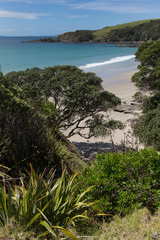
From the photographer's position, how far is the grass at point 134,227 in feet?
11.5

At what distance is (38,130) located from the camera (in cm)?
566

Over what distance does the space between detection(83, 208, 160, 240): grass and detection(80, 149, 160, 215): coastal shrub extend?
0.16 m

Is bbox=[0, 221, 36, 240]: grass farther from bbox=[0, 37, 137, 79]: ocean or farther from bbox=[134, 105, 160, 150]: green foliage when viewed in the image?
bbox=[0, 37, 137, 79]: ocean

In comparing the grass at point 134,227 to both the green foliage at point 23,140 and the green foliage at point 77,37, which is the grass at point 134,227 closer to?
the green foliage at point 23,140

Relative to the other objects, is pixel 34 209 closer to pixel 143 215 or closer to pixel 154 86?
pixel 143 215

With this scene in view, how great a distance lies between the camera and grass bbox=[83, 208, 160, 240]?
3.51 m

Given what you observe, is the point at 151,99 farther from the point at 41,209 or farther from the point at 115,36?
the point at 115,36

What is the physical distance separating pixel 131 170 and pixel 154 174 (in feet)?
1.38

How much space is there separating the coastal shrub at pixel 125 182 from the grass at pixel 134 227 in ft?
0.53

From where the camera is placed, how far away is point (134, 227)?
3715 millimetres

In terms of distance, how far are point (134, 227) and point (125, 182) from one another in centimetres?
84

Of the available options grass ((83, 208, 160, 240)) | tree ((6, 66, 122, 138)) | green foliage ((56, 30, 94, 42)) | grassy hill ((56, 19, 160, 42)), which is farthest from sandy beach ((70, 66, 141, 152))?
green foliage ((56, 30, 94, 42))

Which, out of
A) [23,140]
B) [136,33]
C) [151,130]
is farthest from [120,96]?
[136,33]

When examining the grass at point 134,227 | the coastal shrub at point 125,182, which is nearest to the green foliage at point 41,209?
the coastal shrub at point 125,182
